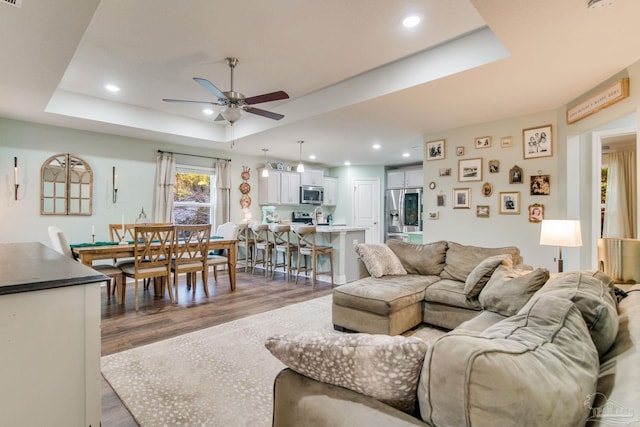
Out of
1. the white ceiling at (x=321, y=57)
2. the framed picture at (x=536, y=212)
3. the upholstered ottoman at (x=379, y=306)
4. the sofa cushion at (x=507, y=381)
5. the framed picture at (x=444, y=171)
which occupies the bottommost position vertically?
the upholstered ottoman at (x=379, y=306)

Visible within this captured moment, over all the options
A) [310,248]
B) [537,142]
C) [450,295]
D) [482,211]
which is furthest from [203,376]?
[537,142]

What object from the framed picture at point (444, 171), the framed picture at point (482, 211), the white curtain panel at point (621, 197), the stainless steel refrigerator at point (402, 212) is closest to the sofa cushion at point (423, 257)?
the framed picture at point (482, 211)

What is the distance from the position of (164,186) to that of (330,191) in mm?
4249

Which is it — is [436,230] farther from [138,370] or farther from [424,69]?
[138,370]

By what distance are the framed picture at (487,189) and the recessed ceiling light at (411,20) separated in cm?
270

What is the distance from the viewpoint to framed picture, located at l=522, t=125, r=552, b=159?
4.08 m

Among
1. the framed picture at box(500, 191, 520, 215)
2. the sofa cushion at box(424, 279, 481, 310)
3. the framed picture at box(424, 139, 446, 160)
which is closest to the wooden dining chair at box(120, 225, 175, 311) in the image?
the sofa cushion at box(424, 279, 481, 310)

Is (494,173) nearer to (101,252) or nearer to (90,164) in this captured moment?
(101,252)

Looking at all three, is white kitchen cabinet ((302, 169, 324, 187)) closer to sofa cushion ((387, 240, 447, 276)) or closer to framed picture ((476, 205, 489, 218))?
framed picture ((476, 205, 489, 218))

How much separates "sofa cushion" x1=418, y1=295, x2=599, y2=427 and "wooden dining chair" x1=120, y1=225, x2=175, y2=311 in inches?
146

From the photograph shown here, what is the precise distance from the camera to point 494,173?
14.8 feet

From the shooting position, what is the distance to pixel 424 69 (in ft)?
10.5

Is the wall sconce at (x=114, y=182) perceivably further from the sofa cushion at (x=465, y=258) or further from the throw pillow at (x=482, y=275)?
the throw pillow at (x=482, y=275)

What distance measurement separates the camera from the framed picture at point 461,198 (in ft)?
15.6
